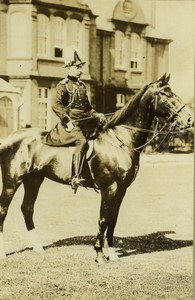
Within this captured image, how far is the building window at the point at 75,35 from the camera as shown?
5086mm

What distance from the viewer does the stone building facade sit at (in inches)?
198

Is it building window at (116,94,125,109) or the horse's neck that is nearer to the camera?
the horse's neck

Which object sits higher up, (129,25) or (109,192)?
(129,25)

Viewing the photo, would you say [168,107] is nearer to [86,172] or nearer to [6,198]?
[86,172]

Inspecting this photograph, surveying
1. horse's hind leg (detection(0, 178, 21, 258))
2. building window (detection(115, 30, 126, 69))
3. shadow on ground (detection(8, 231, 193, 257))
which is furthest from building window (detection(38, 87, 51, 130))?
shadow on ground (detection(8, 231, 193, 257))

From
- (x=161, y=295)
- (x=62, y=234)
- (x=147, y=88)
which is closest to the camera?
(x=161, y=295)

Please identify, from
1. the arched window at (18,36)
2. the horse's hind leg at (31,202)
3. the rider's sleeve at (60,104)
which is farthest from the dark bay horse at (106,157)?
the arched window at (18,36)

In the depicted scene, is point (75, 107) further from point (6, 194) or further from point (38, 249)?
point (38, 249)

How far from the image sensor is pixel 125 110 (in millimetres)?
4883

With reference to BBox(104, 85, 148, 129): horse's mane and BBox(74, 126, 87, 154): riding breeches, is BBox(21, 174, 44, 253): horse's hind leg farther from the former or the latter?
BBox(104, 85, 148, 129): horse's mane

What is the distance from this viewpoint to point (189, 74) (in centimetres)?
505

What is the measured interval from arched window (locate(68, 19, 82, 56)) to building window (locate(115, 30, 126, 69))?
0.33 meters

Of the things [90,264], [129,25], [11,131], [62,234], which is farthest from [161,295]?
[129,25]

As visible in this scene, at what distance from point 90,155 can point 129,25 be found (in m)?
1.22
